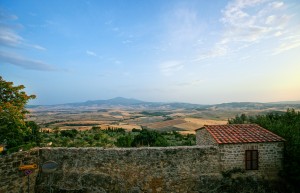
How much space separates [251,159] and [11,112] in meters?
14.0

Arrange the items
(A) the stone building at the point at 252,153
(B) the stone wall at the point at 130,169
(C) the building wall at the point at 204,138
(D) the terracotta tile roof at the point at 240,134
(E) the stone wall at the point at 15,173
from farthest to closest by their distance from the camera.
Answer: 1. (C) the building wall at the point at 204,138
2. (D) the terracotta tile roof at the point at 240,134
3. (A) the stone building at the point at 252,153
4. (B) the stone wall at the point at 130,169
5. (E) the stone wall at the point at 15,173

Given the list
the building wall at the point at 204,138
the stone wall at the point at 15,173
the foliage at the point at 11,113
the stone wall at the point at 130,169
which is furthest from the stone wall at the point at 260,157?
the foliage at the point at 11,113

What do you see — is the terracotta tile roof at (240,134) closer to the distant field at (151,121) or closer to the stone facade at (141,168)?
the stone facade at (141,168)

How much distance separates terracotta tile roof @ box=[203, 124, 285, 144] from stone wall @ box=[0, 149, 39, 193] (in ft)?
32.5

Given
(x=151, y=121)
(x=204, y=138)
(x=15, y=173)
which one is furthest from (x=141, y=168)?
(x=151, y=121)

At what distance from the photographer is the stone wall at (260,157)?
490 inches

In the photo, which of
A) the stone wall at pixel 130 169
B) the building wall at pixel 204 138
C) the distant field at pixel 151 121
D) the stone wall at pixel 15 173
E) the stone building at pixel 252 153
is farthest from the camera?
the distant field at pixel 151 121

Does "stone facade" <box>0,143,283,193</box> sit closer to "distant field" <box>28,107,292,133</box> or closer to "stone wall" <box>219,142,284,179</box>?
"stone wall" <box>219,142,284,179</box>

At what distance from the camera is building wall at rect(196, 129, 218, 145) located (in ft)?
43.9

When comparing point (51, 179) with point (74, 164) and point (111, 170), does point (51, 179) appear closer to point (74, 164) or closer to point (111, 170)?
point (74, 164)

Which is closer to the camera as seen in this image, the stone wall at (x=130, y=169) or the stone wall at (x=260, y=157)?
the stone wall at (x=130, y=169)

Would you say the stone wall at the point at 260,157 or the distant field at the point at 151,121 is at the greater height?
the stone wall at the point at 260,157

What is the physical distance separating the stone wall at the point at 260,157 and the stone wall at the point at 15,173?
10013mm

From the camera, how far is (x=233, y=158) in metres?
12.5
